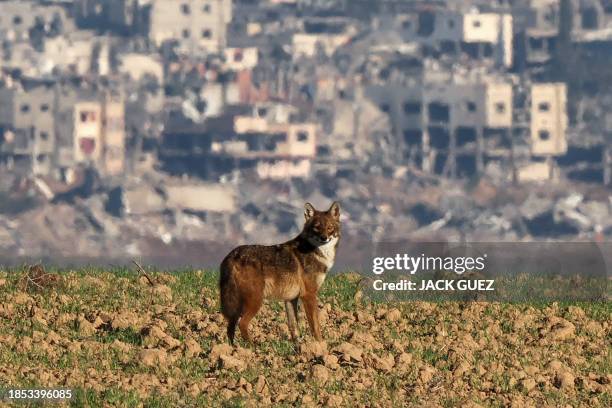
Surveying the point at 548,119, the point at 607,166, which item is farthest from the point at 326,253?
the point at 548,119

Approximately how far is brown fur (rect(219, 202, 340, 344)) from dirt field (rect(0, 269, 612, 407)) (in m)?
0.27

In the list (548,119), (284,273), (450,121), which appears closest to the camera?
(284,273)

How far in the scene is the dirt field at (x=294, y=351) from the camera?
13.2 meters

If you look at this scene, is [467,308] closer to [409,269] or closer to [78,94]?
[409,269]

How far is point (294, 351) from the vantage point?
14586 millimetres

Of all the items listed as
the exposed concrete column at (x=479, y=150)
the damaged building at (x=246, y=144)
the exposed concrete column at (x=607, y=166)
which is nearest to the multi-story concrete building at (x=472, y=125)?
the exposed concrete column at (x=479, y=150)

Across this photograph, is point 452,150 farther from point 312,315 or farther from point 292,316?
point 312,315

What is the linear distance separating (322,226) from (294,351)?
99 cm

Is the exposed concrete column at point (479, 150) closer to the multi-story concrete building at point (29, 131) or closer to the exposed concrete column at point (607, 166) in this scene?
the exposed concrete column at point (607, 166)

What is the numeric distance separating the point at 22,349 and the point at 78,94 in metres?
167

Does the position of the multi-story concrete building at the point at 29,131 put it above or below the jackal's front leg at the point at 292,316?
below

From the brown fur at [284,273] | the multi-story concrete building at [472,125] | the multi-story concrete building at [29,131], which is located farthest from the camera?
the multi-story concrete building at [472,125]

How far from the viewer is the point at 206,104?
185 metres

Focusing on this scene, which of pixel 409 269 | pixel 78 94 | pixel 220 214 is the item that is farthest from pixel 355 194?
pixel 409 269
